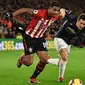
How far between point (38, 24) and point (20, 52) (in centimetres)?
1187

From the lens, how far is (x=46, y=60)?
27.5ft

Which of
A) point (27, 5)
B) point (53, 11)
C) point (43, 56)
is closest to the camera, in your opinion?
point (53, 11)

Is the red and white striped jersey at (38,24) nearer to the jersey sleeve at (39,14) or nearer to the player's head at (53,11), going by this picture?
the jersey sleeve at (39,14)

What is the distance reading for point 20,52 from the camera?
19969mm

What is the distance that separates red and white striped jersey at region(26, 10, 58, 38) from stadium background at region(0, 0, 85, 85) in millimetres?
211

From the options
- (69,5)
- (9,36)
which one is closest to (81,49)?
(9,36)

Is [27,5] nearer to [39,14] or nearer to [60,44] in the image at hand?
[60,44]

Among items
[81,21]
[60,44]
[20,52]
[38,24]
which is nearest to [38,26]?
[38,24]

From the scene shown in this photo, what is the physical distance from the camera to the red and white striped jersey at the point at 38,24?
318 inches

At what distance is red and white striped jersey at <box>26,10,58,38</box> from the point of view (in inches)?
318

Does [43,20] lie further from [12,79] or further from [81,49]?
[81,49]

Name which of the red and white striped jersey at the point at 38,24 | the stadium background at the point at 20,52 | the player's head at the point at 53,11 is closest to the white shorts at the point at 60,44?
the red and white striped jersey at the point at 38,24

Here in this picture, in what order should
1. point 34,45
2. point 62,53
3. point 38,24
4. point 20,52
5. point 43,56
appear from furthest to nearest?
point 20,52
point 62,53
point 34,45
point 43,56
point 38,24

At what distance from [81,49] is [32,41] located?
13980mm
